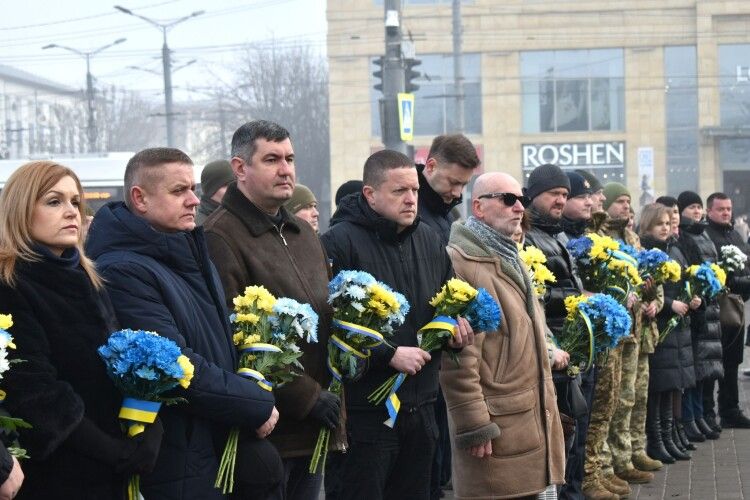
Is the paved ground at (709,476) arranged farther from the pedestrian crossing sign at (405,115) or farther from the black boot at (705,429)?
the pedestrian crossing sign at (405,115)

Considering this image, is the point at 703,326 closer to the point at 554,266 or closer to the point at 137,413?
the point at 554,266

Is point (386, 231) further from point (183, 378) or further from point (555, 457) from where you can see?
point (183, 378)

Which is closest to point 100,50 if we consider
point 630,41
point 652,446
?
point 630,41

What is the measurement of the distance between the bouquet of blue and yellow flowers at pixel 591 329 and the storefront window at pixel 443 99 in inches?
1725

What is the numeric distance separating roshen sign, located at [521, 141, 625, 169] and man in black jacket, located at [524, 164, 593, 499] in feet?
143

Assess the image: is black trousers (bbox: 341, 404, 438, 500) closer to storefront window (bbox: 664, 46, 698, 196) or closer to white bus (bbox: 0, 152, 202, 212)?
white bus (bbox: 0, 152, 202, 212)

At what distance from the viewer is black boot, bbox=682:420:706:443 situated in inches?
473

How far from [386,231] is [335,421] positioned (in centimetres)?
119

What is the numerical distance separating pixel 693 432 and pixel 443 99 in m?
40.3

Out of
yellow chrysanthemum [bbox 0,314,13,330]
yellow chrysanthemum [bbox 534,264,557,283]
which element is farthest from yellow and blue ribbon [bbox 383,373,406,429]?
yellow chrysanthemum [bbox 0,314,13,330]

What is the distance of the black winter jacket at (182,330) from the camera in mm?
4949

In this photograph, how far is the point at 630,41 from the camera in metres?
51.3

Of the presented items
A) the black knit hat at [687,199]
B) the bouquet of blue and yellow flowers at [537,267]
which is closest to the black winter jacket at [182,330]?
the bouquet of blue and yellow flowers at [537,267]

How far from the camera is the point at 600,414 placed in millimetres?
9227
